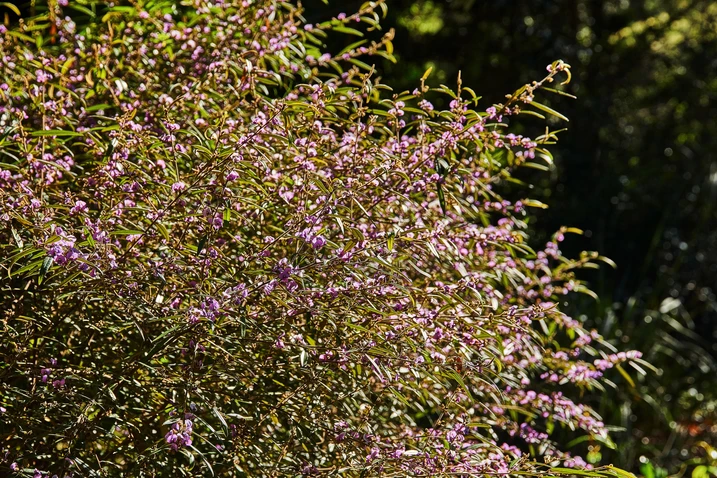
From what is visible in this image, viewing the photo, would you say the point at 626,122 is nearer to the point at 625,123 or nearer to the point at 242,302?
the point at 625,123

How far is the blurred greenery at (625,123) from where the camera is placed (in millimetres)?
7086

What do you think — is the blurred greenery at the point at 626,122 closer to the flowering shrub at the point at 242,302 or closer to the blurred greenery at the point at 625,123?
the blurred greenery at the point at 625,123

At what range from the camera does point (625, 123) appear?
8.79 metres

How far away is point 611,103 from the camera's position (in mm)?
8625

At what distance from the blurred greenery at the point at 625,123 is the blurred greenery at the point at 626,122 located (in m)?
0.01

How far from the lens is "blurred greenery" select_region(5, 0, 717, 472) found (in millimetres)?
7086

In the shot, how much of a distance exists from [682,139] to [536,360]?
244 inches

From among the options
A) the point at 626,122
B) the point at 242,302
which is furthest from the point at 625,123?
the point at 242,302

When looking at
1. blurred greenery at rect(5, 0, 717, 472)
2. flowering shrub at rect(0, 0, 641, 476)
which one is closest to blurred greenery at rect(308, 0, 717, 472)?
blurred greenery at rect(5, 0, 717, 472)

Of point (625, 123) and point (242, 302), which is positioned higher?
point (242, 302)

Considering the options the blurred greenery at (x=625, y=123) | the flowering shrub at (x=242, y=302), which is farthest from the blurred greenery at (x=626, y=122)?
the flowering shrub at (x=242, y=302)

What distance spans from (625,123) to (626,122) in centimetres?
2

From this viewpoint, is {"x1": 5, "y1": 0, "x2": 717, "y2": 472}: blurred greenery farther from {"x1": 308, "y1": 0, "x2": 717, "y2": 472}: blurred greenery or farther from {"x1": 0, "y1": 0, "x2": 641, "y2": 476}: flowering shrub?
{"x1": 0, "y1": 0, "x2": 641, "y2": 476}: flowering shrub

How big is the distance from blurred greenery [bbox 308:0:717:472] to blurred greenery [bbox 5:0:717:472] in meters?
0.01
